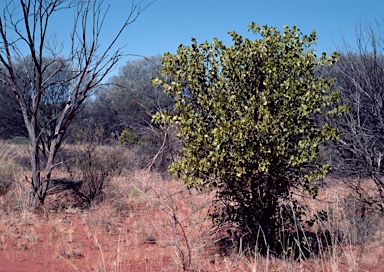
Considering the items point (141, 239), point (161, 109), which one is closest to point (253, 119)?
point (141, 239)

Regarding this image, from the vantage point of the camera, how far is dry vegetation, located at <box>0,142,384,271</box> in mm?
5570

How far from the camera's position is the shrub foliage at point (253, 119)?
565cm

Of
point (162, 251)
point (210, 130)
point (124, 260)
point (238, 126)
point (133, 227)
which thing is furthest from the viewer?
point (133, 227)

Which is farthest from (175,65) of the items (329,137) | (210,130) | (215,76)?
(329,137)

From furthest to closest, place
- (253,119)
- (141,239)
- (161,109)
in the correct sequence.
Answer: (161,109), (141,239), (253,119)

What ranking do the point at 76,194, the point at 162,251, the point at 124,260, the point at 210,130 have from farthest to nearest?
the point at 76,194, the point at 162,251, the point at 124,260, the point at 210,130

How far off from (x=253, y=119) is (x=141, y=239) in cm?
346

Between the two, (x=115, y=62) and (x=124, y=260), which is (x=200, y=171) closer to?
(x=124, y=260)

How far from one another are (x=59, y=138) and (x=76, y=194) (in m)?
2.12

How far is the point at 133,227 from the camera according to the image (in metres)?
8.89

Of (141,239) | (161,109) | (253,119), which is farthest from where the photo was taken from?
(161,109)

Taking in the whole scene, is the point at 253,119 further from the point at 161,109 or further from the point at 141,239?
the point at 161,109

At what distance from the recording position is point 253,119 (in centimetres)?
582

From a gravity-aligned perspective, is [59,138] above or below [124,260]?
above
